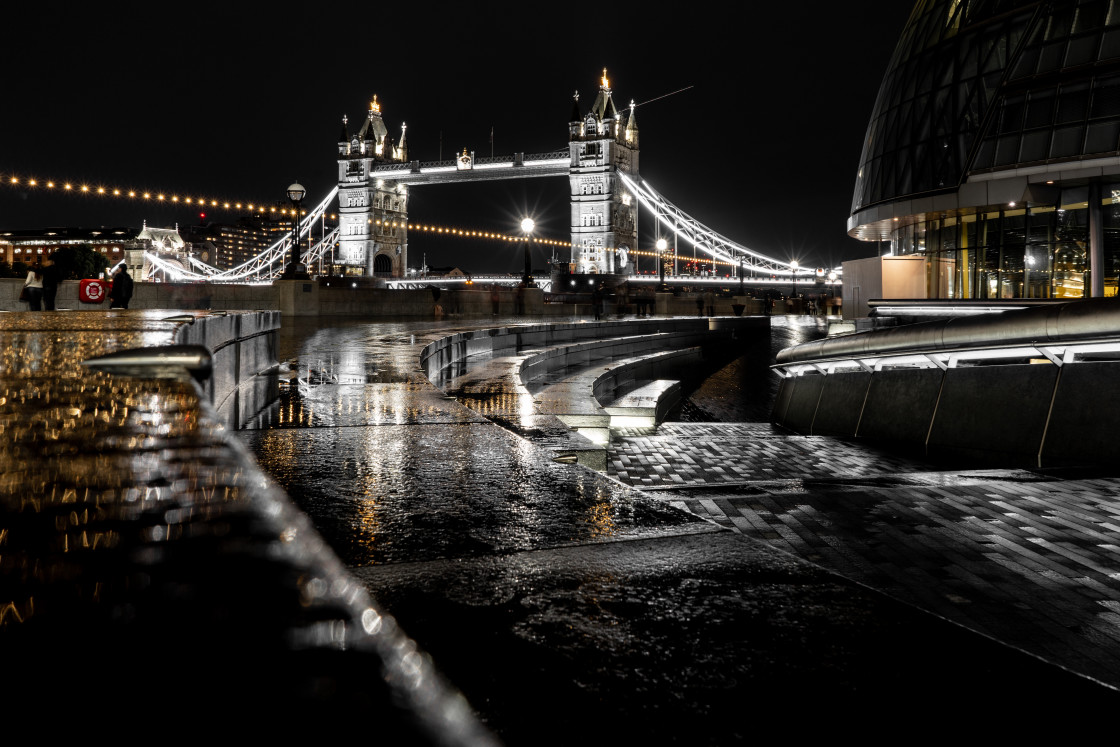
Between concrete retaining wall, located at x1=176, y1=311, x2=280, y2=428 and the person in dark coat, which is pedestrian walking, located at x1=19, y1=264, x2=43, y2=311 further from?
concrete retaining wall, located at x1=176, y1=311, x2=280, y2=428

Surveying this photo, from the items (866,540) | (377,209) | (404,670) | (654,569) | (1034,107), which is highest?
(377,209)

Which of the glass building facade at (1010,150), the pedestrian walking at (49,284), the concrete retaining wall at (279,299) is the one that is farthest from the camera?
the glass building facade at (1010,150)

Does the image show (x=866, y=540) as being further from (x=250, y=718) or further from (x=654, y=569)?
(x=250, y=718)

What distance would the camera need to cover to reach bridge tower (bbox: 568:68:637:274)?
94562 mm

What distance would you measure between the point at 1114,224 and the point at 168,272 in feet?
186

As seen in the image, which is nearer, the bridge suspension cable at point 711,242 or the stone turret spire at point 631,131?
the bridge suspension cable at point 711,242

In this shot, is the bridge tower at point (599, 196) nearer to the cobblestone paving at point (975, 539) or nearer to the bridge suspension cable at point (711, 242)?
the bridge suspension cable at point (711, 242)

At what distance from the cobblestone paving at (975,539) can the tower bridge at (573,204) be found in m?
73.1

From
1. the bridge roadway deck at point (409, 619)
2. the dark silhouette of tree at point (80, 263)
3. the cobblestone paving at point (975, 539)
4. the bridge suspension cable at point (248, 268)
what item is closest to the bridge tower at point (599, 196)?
the bridge suspension cable at point (248, 268)

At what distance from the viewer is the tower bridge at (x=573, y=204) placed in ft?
278

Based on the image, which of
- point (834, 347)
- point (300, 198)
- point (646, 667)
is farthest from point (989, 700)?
point (300, 198)

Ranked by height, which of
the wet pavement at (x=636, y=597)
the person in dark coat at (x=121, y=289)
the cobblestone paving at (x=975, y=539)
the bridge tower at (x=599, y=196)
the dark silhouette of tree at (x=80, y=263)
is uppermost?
the bridge tower at (x=599, y=196)

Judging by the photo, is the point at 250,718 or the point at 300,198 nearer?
the point at 250,718

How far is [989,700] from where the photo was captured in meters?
0.76
